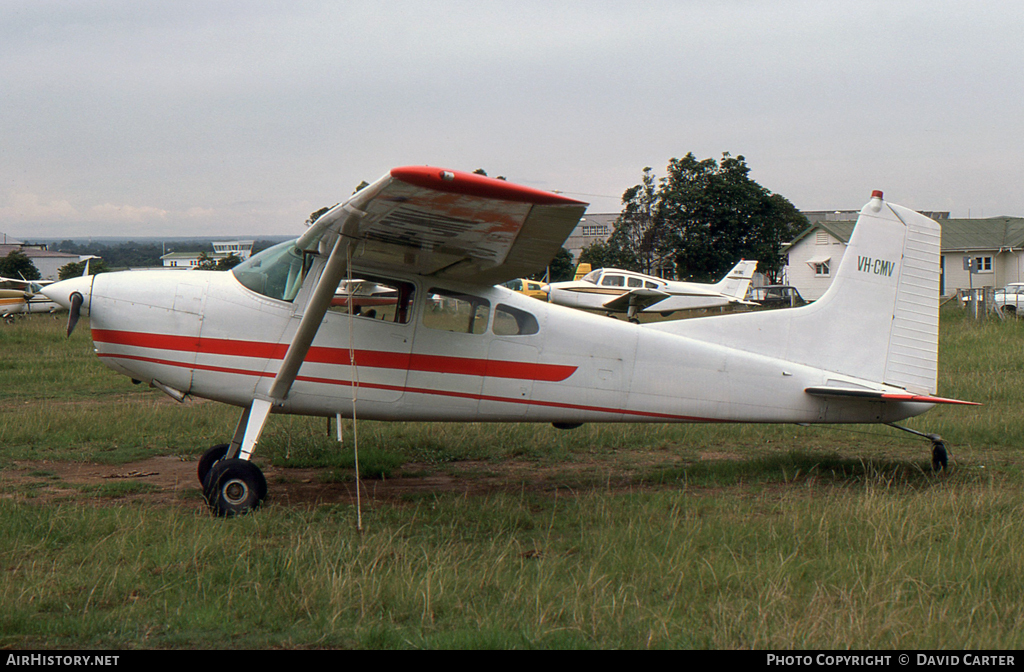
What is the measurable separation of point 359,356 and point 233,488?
149 centimetres

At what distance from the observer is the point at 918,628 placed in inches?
147

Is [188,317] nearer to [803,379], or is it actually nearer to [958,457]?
[803,379]

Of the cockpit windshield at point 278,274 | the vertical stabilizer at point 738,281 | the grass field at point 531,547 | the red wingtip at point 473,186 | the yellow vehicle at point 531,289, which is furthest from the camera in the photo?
the vertical stabilizer at point 738,281

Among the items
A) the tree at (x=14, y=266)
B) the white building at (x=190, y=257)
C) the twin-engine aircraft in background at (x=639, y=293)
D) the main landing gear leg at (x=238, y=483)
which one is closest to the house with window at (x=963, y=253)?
the twin-engine aircraft in background at (x=639, y=293)

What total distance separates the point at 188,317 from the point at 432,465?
3256mm

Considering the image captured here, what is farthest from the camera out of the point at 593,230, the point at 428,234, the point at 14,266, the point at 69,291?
the point at 593,230

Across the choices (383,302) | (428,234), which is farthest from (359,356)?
(428,234)

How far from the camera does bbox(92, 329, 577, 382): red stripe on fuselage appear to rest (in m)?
6.30

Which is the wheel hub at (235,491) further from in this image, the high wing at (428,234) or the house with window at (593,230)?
the house with window at (593,230)

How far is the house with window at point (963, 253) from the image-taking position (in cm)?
5069

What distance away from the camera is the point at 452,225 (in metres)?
5.53

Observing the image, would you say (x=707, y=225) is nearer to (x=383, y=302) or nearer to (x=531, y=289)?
(x=531, y=289)

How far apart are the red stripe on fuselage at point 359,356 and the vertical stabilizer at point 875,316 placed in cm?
172

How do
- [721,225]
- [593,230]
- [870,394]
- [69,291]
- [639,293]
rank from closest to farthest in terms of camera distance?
[69,291] → [870,394] → [639,293] → [721,225] → [593,230]
